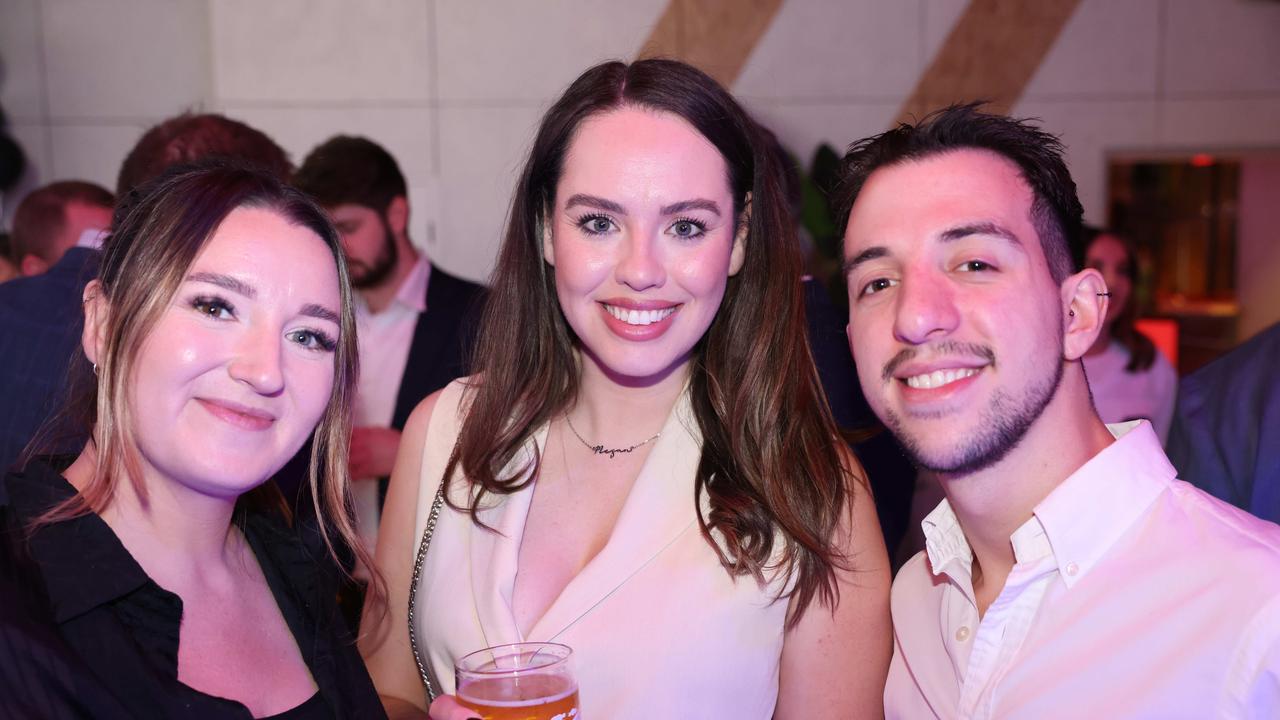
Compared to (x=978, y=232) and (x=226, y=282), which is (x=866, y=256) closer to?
(x=978, y=232)

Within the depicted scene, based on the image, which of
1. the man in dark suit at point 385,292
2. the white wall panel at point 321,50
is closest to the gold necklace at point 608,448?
the man in dark suit at point 385,292

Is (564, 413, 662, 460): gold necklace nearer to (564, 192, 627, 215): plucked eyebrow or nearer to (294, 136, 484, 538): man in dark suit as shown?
(564, 192, 627, 215): plucked eyebrow

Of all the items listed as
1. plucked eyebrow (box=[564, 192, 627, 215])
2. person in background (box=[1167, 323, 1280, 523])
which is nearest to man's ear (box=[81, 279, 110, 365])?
plucked eyebrow (box=[564, 192, 627, 215])

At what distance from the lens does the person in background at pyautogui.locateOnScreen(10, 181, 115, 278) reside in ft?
12.7

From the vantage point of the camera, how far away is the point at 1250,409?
6.24 feet

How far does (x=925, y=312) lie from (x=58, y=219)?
11.2 ft

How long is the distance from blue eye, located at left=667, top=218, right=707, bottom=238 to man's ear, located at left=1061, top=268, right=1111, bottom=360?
25.4 inches

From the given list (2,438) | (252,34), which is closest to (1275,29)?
(252,34)

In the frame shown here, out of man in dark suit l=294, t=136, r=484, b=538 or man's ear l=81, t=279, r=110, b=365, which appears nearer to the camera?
man's ear l=81, t=279, r=110, b=365

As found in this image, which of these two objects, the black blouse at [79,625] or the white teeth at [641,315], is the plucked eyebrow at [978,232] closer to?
the white teeth at [641,315]

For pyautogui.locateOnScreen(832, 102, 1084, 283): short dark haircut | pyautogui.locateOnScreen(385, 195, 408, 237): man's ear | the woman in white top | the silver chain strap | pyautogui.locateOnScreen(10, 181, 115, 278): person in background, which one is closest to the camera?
pyautogui.locateOnScreen(832, 102, 1084, 283): short dark haircut

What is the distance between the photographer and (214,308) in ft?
5.32

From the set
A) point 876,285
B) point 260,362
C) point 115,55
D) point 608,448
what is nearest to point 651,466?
point 608,448

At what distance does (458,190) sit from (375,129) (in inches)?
21.1
